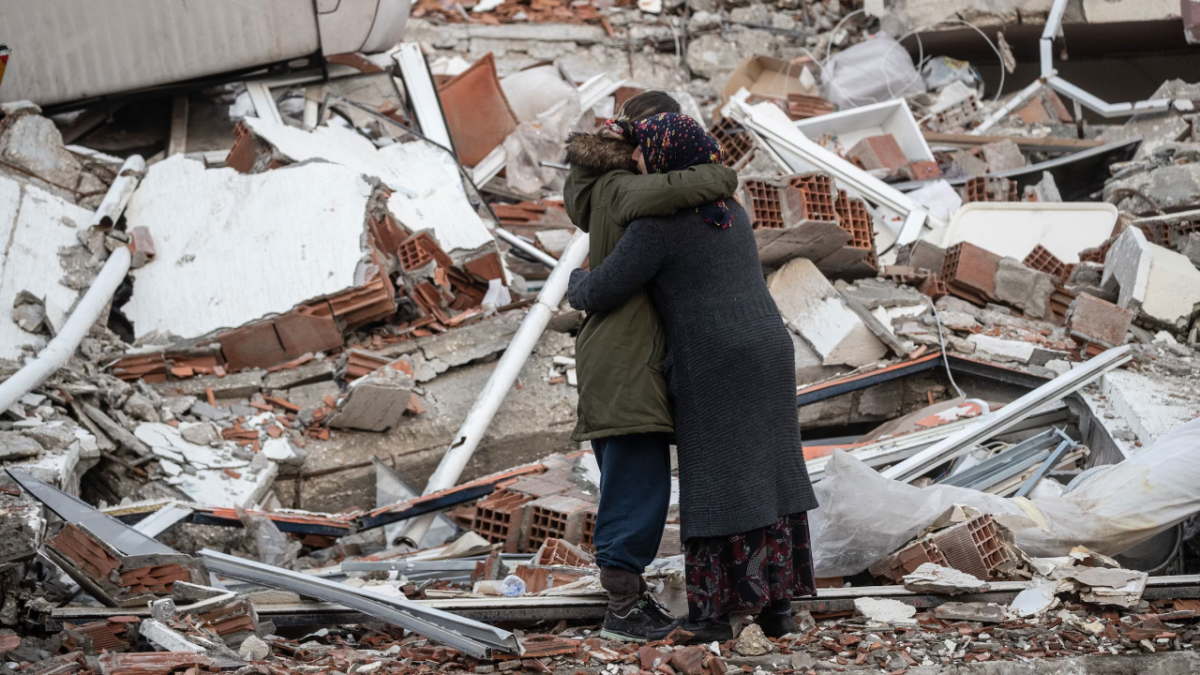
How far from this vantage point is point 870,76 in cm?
1032

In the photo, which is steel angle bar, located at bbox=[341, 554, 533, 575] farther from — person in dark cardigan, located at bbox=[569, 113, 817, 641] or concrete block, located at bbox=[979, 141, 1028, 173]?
concrete block, located at bbox=[979, 141, 1028, 173]

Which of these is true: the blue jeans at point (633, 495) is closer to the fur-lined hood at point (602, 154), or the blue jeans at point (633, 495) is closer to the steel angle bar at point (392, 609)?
the steel angle bar at point (392, 609)

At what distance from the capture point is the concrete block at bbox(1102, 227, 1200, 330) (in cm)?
619

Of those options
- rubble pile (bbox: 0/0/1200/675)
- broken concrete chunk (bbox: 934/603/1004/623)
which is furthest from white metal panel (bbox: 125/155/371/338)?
broken concrete chunk (bbox: 934/603/1004/623)

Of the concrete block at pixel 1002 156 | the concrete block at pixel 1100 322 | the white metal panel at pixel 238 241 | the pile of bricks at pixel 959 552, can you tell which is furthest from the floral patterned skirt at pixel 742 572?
the concrete block at pixel 1002 156

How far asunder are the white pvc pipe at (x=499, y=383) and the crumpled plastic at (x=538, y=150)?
2082 mm

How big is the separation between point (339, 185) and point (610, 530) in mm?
3799

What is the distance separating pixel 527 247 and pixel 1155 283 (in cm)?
371

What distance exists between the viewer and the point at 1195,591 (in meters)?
3.39

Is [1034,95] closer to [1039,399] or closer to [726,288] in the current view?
[1039,399]

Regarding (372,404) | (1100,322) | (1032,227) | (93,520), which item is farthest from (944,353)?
(93,520)

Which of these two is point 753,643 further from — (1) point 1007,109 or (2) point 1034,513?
(1) point 1007,109

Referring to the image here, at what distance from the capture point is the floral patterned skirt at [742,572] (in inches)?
119

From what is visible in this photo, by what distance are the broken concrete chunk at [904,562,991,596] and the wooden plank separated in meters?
6.59
